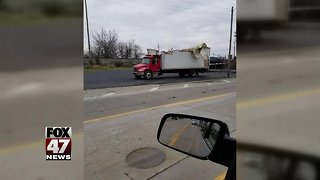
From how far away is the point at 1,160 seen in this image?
3.05 feet

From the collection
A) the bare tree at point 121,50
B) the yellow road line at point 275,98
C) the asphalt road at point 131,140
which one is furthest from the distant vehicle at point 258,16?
the bare tree at point 121,50

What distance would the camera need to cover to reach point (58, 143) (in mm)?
911

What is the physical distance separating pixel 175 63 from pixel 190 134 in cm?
2078

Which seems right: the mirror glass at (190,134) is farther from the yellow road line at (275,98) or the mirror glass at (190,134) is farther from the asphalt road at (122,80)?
the asphalt road at (122,80)

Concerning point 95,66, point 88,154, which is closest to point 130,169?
point 88,154

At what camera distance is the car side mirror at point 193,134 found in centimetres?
131

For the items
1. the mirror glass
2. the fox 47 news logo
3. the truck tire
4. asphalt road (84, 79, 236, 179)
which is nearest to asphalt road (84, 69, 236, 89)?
the truck tire

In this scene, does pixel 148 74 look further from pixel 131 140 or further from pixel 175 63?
pixel 131 140

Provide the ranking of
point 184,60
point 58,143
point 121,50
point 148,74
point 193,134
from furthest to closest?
point 121,50, point 184,60, point 148,74, point 193,134, point 58,143

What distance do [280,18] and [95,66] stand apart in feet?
109

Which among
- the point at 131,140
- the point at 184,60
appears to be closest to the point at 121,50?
the point at 184,60

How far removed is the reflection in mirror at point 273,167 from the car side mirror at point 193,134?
46cm

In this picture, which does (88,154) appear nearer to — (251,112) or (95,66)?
(251,112)

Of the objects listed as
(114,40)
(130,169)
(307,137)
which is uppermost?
(114,40)
